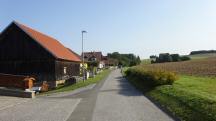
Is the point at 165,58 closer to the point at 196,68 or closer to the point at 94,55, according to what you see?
the point at 94,55

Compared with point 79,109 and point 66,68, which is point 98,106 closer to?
point 79,109

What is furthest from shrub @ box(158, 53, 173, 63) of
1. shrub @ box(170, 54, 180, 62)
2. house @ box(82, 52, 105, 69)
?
house @ box(82, 52, 105, 69)

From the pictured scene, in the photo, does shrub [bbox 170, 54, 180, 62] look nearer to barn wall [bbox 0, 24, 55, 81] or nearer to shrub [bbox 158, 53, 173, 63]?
shrub [bbox 158, 53, 173, 63]

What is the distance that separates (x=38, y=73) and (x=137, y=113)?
27.0m

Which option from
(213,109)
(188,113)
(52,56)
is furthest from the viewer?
(52,56)

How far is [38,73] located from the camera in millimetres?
39125

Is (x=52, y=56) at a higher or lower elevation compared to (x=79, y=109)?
higher

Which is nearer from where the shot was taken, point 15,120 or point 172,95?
point 15,120

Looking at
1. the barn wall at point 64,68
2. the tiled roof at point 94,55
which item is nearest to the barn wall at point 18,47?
the barn wall at point 64,68

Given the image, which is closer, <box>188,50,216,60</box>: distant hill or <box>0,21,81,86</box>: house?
<box>0,21,81,86</box>: house

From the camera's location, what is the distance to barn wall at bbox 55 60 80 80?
39953mm

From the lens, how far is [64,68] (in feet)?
143

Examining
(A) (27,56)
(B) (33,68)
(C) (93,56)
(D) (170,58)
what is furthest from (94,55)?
(A) (27,56)

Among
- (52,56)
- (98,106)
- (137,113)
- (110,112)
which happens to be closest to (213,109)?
(137,113)
